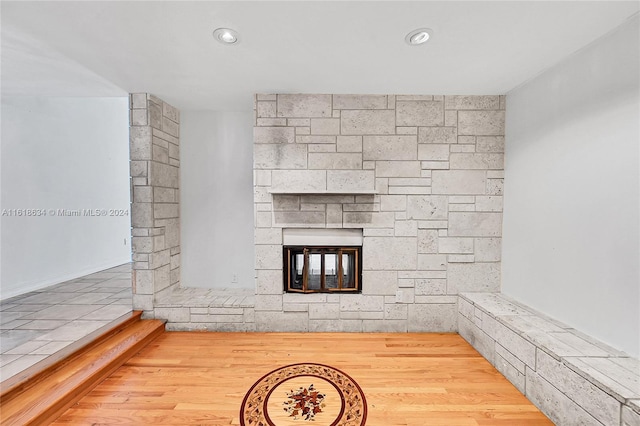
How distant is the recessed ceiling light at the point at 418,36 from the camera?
5.35 ft

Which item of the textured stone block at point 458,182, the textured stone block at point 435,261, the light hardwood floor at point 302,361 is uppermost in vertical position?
the textured stone block at point 458,182

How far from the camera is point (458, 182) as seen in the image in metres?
2.58

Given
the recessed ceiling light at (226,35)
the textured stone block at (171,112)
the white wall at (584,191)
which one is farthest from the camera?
the textured stone block at (171,112)

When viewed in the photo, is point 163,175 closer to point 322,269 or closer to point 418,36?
point 322,269

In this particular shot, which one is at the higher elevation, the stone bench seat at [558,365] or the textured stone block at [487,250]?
the textured stone block at [487,250]

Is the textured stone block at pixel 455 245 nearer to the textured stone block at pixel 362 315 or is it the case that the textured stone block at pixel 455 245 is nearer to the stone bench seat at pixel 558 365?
the stone bench seat at pixel 558 365

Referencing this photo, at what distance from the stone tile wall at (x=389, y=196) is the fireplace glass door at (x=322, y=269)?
0.31 feet

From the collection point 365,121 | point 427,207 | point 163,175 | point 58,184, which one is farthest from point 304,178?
point 58,184

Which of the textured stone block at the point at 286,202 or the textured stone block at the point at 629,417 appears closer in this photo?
the textured stone block at the point at 629,417

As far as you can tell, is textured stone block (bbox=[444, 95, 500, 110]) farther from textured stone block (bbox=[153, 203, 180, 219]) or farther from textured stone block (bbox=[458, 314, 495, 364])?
textured stone block (bbox=[153, 203, 180, 219])

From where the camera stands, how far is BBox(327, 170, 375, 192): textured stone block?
8.46 ft

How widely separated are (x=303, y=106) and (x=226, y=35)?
3.35 feet

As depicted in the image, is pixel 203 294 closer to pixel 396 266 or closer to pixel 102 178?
pixel 396 266

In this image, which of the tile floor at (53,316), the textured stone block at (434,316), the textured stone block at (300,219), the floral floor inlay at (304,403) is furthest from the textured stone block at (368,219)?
the tile floor at (53,316)
